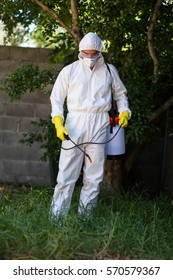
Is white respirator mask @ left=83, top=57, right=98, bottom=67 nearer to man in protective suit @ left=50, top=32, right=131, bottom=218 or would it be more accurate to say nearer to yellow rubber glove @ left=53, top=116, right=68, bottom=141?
man in protective suit @ left=50, top=32, right=131, bottom=218

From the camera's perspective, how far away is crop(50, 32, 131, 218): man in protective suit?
5145 millimetres

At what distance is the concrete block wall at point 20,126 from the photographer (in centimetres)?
768

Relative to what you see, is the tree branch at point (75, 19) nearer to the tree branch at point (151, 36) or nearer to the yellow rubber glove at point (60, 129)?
the tree branch at point (151, 36)

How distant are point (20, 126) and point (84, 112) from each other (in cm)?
280

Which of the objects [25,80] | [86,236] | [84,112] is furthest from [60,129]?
[25,80]

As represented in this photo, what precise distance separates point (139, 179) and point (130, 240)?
11.6 ft

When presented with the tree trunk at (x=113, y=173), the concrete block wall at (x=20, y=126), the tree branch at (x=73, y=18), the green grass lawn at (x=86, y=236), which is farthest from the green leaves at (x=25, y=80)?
the green grass lawn at (x=86, y=236)

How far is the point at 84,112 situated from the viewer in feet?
16.9

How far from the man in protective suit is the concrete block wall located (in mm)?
2422

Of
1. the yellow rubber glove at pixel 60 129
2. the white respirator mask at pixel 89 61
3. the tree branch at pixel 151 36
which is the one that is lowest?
the yellow rubber glove at pixel 60 129

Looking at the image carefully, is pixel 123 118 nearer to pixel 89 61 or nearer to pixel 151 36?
pixel 89 61

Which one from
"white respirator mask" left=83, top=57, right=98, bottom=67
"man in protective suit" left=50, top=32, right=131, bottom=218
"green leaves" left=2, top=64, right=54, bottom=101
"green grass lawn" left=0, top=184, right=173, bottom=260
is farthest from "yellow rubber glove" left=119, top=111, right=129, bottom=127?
"green leaves" left=2, top=64, right=54, bottom=101

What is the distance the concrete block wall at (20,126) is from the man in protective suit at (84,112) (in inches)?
95.4
